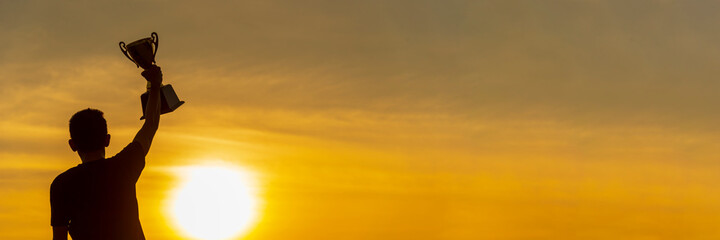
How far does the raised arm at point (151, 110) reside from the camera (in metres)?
6.01

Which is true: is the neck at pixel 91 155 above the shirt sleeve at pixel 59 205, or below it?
above

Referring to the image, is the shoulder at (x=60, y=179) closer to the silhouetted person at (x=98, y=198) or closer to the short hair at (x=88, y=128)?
the silhouetted person at (x=98, y=198)

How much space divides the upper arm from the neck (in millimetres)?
601

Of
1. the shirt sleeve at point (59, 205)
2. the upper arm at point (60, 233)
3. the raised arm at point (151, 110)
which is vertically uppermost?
the raised arm at point (151, 110)

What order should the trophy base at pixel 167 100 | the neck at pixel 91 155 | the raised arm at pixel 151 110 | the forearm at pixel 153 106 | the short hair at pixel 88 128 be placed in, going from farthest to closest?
1. the trophy base at pixel 167 100
2. the forearm at pixel 153 106
3. the raised arm at pixel 151 110
4. the neck at pixel 91 155
5. the short hair at pixel 88 128

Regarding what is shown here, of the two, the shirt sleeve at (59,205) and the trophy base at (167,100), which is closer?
the shirt sleeve at (59,205)

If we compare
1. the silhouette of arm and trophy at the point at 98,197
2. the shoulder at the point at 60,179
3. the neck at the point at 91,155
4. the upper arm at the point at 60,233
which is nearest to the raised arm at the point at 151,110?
the silhouette of arm and trophy at the point at 98,197

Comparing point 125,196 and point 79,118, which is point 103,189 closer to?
point 125,196

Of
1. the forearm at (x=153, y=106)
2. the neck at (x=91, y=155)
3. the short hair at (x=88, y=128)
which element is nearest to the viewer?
the short hair at (x=88, y=128)

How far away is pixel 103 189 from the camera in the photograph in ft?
19.1

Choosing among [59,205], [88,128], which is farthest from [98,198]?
[88,128]

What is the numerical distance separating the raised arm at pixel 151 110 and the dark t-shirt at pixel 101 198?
192mm

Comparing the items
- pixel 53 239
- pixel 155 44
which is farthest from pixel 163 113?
pixel 53 239

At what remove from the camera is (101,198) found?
582cm
